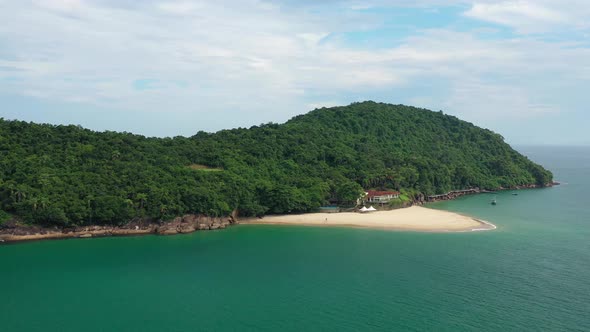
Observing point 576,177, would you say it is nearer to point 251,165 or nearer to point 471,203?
point 471,203

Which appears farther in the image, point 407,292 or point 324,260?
point 324,260

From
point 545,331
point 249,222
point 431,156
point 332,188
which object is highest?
point 431,156

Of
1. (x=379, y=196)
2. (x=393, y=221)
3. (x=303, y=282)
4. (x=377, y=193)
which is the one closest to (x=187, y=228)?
(x=303, y=282)

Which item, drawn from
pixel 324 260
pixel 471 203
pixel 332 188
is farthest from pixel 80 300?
pixel 471 203

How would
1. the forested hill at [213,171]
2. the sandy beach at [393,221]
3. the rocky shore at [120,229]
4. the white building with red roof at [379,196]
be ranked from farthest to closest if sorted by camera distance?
1. the white building with red roof at [379,196]
2. the sandy beach at [393,221]
3. the forested hill at [213,171]
4. the rocky shore at [120,229]

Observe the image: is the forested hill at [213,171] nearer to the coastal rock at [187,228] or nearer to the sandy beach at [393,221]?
the coastal rock at [187,228]

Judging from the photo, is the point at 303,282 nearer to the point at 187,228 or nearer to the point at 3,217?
the point at 187,228

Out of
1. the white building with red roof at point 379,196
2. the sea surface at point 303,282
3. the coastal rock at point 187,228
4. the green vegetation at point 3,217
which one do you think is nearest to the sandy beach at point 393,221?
the sea surface at point 303,282
